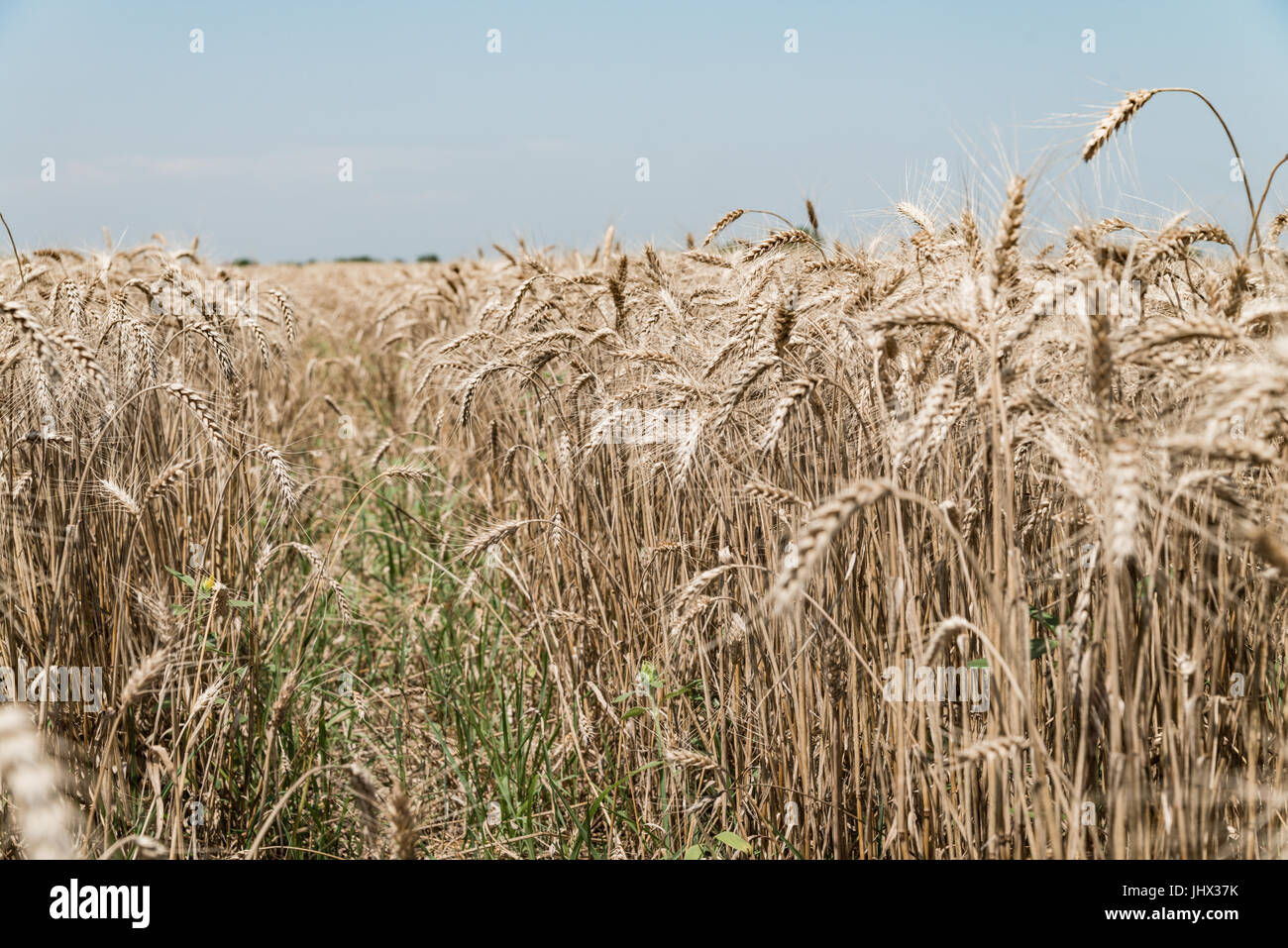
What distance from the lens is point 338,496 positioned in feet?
18.5

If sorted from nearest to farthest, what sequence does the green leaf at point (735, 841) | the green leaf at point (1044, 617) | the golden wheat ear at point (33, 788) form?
the golden wheat ear at point (33, 788)
the green leaf at point (1044, 617)
the green leaf at point (735, 841)

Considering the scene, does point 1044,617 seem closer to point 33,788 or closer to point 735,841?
point 735,841

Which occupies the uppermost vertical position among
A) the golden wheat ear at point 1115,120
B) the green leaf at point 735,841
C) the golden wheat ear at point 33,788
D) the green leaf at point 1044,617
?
the golden wheat ear at point 1115,120

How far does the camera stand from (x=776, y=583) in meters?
1.17

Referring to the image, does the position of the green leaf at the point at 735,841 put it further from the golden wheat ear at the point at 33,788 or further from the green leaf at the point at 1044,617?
the golden wheat ear at the point at 33,788

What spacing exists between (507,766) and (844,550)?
4.35 ft

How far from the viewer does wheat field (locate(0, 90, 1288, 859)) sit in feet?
5.12

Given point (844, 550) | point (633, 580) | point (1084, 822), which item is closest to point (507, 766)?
point (633, 580)

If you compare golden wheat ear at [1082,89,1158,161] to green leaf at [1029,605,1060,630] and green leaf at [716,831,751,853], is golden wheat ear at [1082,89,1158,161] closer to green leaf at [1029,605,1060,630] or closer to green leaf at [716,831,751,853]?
green leaf at [1029,605,1060,630]

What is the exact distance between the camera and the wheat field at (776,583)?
1560mm

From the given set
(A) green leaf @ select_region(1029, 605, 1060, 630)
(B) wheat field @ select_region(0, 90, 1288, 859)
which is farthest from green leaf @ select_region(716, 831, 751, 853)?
(A) green leaf @ select_region(1029, 605, 1060, 630)

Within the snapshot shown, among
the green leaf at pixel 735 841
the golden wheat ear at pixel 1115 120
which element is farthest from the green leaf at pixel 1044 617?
the golden wheat ear at pixel 1115 120

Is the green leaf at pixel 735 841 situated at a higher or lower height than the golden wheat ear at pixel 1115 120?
lower
